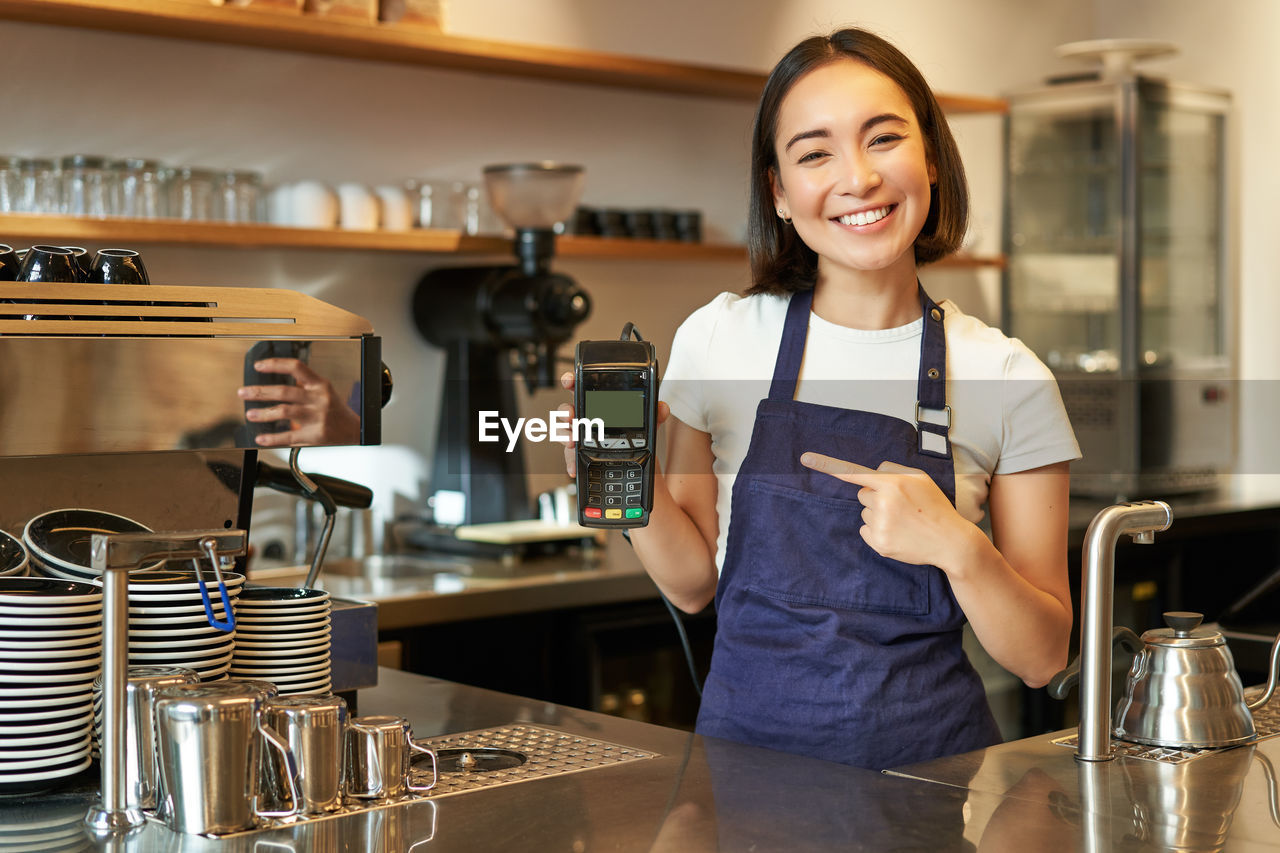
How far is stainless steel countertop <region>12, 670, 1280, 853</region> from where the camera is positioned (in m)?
1.12

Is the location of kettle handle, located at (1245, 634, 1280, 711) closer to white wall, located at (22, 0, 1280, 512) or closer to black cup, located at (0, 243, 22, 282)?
black cup, located at (0, 243, 22, 282)

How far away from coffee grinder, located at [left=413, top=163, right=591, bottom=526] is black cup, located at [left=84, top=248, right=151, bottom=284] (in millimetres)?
1676

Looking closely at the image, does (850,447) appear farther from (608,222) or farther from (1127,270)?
(1127,270)

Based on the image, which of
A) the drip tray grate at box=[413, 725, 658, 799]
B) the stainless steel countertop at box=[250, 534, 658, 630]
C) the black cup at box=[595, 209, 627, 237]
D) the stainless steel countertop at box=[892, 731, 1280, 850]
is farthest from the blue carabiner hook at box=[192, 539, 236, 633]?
the black cup at box=[595, 209, 627, 237]

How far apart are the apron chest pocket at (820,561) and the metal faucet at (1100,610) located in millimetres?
246

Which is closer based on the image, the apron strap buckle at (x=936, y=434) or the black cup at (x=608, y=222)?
the apron strap buckle at (x=936, y=434)

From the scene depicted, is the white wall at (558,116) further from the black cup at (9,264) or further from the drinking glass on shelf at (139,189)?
the black cup at (9,264)

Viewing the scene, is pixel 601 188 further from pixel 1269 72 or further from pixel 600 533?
pixel 1269 72

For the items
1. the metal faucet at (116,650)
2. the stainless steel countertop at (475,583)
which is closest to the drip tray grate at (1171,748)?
the metal faucet at (116,650)

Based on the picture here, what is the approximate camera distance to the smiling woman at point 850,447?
156 centimetres

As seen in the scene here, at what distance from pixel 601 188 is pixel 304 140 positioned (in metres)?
0.83

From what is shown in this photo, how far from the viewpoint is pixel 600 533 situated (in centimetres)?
322

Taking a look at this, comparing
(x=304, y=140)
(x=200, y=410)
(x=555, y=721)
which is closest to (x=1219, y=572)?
(x=304, y=140)

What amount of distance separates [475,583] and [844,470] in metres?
1.54
